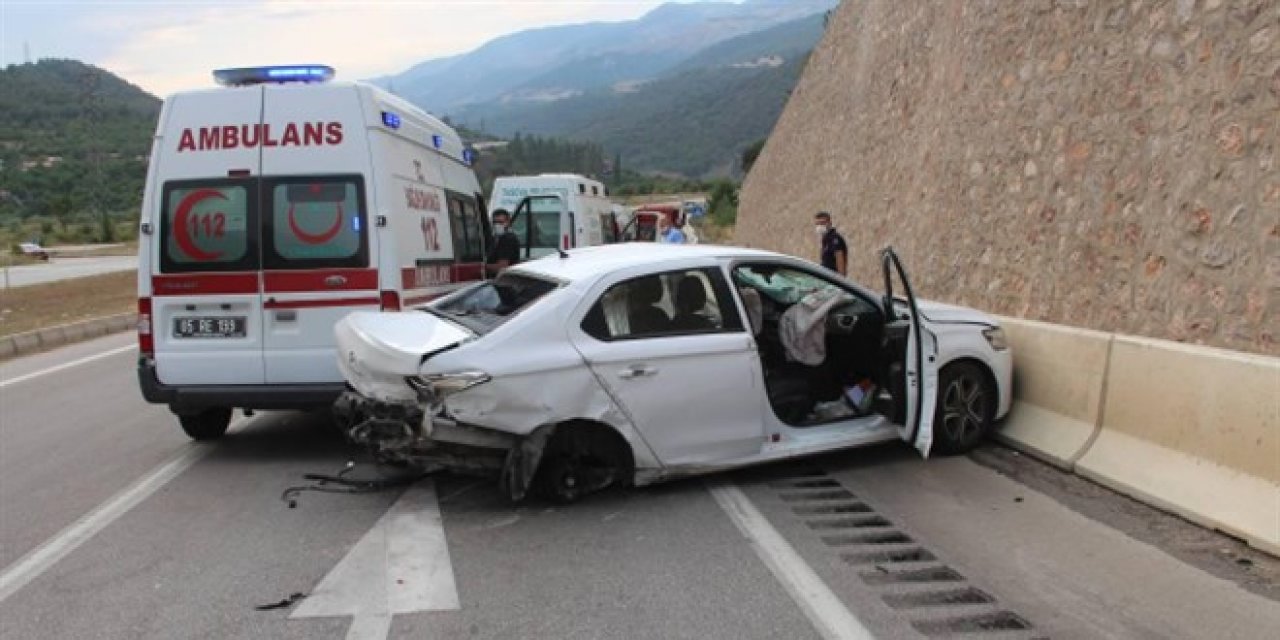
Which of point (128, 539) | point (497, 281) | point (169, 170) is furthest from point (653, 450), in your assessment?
point (169, 170)

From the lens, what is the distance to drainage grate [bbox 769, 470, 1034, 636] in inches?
167

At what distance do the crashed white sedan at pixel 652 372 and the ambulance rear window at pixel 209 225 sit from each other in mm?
1242

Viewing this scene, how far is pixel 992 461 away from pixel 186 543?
5.00m

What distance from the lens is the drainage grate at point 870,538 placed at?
17.4ft

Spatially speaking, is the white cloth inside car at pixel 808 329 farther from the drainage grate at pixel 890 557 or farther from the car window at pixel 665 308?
the drainage grate at pixel 890 557

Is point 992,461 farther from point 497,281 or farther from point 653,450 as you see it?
point 497,281

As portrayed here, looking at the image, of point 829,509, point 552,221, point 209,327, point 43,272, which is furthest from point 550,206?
point 43,272

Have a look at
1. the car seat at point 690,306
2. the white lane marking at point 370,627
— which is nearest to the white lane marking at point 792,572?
the car seat at point 690,306

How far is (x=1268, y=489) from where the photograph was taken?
16.6 ft

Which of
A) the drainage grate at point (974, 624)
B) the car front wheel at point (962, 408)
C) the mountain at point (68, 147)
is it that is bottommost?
the drainage grate at point (974, 624)

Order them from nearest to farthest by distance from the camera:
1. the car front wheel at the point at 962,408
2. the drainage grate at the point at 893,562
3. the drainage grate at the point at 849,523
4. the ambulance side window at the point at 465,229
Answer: the drainage grate at the point at 893,562, the drainage grate at the point at 849,523, the car front wheel at the point at 962,408, the ambulance side window at the point at 465,229

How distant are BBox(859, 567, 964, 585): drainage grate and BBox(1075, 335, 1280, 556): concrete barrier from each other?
1531 millimetres

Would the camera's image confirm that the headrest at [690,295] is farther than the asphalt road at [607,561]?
Yes

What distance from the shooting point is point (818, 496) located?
622 centimetres
